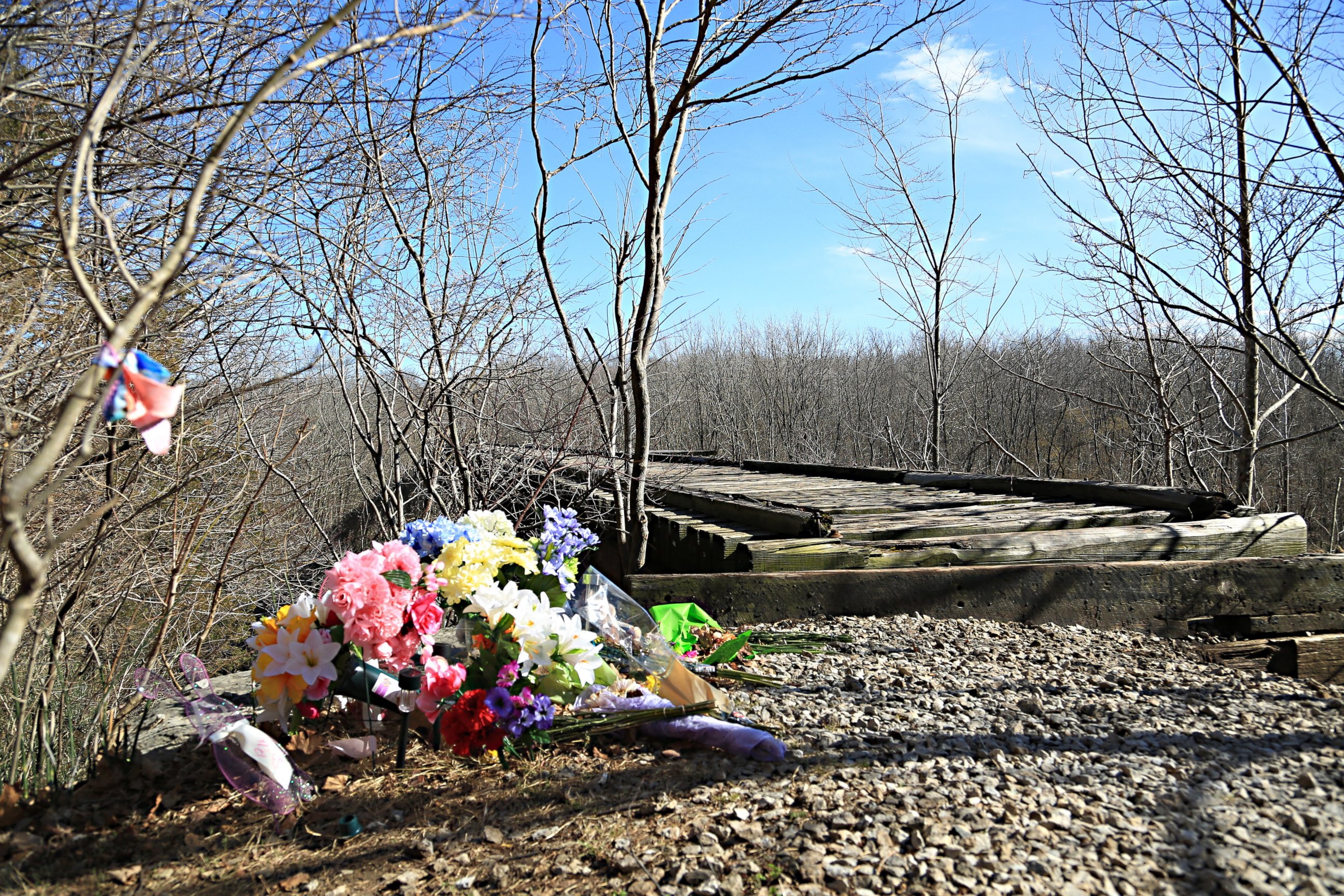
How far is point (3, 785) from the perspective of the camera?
2.17 m

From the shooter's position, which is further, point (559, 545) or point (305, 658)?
point (559, 545)

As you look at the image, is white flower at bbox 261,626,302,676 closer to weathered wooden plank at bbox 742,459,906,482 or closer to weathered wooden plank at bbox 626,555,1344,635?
weathered wooden plank at bbox 626,555,1344,635

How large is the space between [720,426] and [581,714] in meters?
15.2

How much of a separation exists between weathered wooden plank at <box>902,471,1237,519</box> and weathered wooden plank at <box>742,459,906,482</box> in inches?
11.9

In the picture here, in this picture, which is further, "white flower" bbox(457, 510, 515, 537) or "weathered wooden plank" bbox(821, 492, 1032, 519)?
"weathered wooden plank" bbox(821, 492, 1032, 519)

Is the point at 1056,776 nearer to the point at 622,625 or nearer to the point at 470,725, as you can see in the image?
the point at 622,625

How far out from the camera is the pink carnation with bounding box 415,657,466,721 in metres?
2.32

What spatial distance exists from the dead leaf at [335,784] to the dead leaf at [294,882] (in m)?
0.45

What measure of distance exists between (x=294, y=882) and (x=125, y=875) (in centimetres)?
38

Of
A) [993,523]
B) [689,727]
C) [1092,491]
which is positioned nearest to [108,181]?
[689,727]

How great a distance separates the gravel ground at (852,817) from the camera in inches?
71.9

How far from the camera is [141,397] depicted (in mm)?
1136

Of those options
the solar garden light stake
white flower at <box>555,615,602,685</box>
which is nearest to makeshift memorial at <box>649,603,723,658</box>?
white flower at <box>555,615,602,685</box>

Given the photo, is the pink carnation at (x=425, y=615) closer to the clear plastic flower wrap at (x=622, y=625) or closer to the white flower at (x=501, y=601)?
the white flower at (x=501, y=601)
